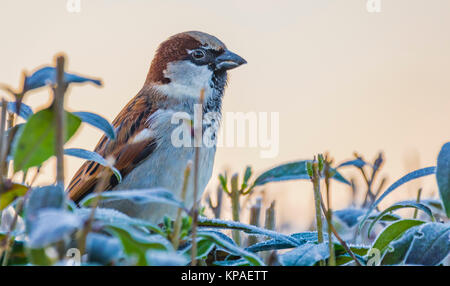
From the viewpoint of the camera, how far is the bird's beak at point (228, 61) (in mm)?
2426

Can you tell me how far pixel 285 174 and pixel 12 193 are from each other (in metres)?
0.76

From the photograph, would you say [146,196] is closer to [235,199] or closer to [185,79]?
[235,199]

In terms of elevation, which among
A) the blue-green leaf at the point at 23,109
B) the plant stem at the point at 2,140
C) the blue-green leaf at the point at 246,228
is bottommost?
the blue-green leaf at the point at 246,228

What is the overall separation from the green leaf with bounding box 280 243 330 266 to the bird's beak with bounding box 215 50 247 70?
4.77 ft

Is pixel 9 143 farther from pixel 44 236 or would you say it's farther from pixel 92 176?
pixel 92 176

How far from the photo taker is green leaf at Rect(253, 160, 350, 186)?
58.6 inches

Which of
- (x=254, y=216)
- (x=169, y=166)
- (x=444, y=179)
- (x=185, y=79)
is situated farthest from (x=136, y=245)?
(x=185, y=79)

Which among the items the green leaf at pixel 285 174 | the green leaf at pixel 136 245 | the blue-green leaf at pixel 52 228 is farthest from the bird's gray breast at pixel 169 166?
the blue-green leaf at pixel 52 228

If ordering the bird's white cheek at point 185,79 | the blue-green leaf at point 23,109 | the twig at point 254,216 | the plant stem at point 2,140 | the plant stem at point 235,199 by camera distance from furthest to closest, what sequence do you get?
1. the bird's white cheek at point 185,79
2. the twig at point 254,216
3. the plant stem at point 235,199
4. the blue-green leaf at point 23,109
5. the plant stem at point 2,140

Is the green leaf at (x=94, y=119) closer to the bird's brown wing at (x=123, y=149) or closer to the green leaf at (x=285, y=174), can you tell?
the green leaf at (x=285, y=174)

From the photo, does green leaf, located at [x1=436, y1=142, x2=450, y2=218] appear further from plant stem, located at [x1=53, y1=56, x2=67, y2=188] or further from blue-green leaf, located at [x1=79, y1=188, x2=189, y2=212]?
plant stem, located at [x1=53, y1=56, x2=67, y2=188]

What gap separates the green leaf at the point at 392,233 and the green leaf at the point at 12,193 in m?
0.63

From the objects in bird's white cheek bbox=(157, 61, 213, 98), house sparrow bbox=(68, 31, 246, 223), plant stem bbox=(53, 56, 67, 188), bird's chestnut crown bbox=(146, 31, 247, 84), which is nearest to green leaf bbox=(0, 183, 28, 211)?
plant stem bbox=(53, 56, 67, 188)
